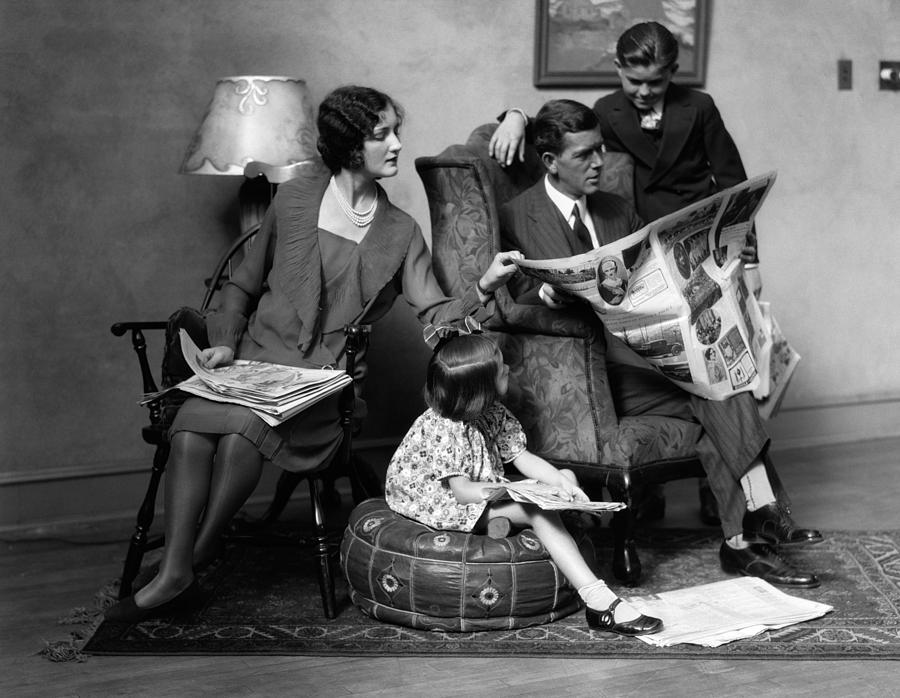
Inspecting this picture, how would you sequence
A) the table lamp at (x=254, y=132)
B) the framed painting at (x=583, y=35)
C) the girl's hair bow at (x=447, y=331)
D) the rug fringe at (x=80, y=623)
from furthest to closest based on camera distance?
the framed painting at (x=583, y=35)
the table lamp at (x=254, y=132)
the girl's hair bow at (x=447, y=331)
the rug fringe at (x=80, y=623)

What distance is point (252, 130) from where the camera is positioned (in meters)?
3.66

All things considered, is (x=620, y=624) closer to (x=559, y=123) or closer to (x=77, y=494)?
(x=559, y=123)

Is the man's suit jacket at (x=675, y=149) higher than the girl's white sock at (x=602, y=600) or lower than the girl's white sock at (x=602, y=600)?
higher

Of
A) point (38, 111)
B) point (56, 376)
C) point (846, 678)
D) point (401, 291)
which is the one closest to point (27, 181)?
point (38, 111)

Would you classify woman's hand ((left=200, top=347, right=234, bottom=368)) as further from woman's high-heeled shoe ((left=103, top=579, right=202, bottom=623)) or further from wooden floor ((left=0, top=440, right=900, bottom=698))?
wooden floor ((left=0, top=440, right=900, bottom=698))

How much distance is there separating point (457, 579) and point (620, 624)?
42 centimetres

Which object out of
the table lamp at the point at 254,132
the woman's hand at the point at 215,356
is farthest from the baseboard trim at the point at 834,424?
the woman's hand at the point at 215,356

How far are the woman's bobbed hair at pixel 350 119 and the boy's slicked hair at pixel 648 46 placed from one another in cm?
78

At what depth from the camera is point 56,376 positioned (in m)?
3.96

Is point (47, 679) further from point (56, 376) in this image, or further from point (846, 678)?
point (846, 678)

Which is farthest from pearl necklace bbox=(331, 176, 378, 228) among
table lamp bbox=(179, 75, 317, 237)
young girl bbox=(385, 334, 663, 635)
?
young girl bbox=(385, 334, 663, 635)

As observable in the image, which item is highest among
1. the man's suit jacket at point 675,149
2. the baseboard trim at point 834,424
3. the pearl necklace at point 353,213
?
the man's suit jacket at point 675,149

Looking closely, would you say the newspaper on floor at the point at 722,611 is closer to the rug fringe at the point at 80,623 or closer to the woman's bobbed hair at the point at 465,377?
the woman's bobbed hair at the point at 465,377

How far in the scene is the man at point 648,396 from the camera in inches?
128
